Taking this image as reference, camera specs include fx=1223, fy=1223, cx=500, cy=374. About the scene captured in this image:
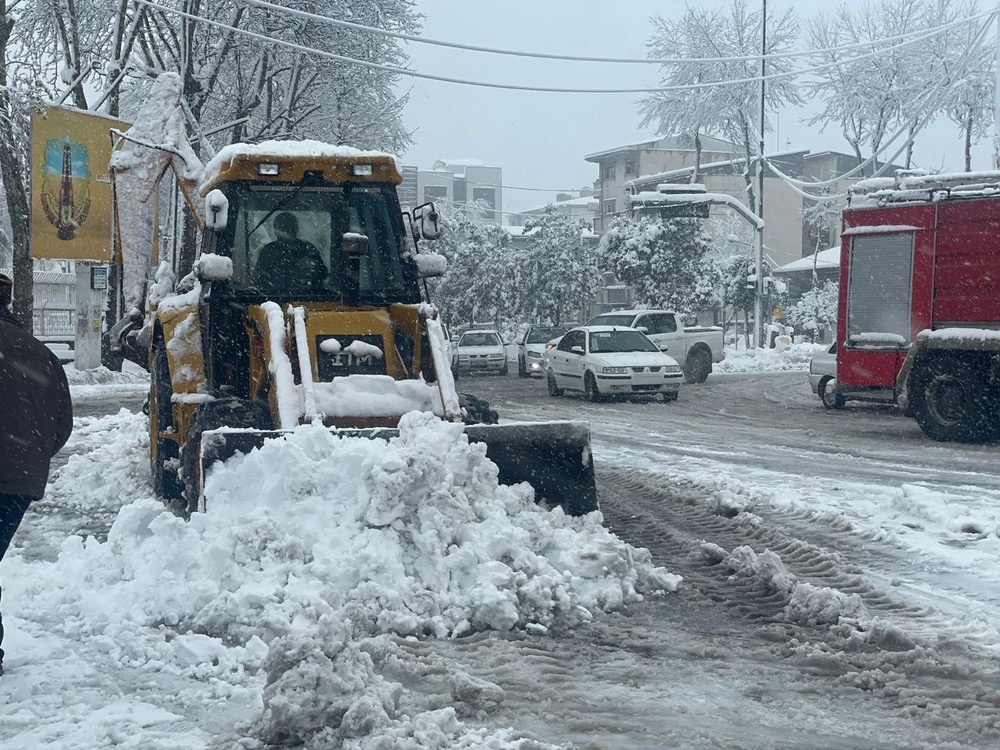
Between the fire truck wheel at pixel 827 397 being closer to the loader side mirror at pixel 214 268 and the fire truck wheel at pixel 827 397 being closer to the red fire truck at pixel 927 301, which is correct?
the red fire truck at pixel 927 301

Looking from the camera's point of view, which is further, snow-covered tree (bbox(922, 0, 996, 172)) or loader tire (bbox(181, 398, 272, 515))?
snow-covered tree (bbox(922, 0, 996, 172))

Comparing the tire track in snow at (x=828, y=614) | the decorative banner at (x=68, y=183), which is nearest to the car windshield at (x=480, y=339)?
the decorative banner at (x=68, y=183)

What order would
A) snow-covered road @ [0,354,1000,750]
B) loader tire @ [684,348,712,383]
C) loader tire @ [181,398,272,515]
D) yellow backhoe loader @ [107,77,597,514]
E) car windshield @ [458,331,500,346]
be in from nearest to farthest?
snow-covered road @ [0,354,1000,750] < yellow backhoe loader @ [107,77,597,514] < loader tire @ [181,398,272,515] < loader tire @ [684,348,712,383] < car windshield @ [458,331,500,346]

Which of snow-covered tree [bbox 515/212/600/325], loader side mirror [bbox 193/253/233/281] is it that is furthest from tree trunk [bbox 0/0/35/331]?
snow-covered tree [bbox 515/212/600/325]

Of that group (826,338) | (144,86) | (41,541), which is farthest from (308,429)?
(826,338)

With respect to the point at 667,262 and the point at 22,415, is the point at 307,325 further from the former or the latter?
the point at 667,262

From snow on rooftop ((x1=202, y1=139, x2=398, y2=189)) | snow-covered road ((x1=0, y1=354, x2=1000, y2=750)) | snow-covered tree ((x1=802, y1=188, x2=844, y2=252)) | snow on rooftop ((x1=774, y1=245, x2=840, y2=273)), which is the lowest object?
snow-covered road ((x1=0, y1=354, x2=1000, y2=750))

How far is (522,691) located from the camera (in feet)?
16.5

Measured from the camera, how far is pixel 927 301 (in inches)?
601

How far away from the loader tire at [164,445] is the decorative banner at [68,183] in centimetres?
1458

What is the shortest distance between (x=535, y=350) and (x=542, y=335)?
1.79 m

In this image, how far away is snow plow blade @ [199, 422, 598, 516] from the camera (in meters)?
7.35

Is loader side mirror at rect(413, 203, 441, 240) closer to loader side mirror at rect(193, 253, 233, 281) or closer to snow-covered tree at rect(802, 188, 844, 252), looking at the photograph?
loader side mirror at rect(193, 253, 233, 281)

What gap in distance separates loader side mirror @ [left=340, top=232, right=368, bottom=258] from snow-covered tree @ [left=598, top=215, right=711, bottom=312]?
33.3 meters
